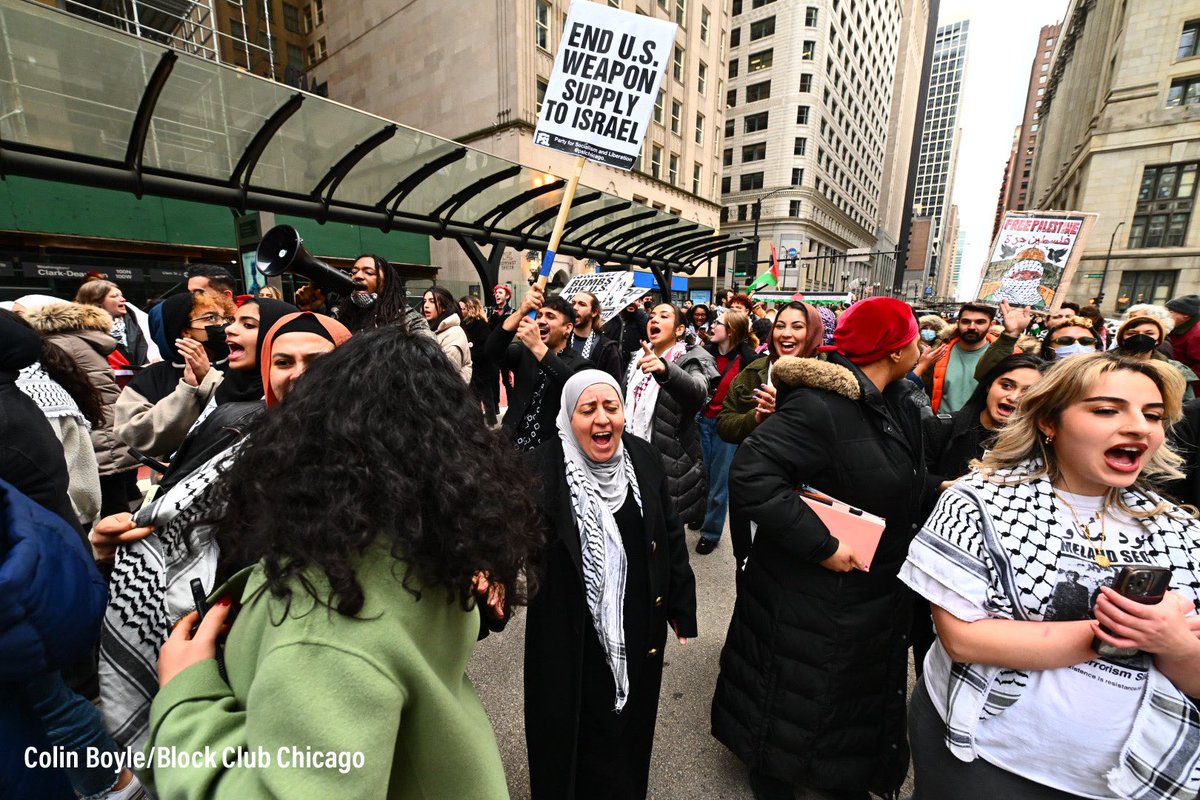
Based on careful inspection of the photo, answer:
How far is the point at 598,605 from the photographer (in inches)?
72.9

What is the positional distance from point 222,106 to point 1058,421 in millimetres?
7232

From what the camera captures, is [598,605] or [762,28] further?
[762,28]

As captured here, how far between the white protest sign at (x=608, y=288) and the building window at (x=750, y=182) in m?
49.8

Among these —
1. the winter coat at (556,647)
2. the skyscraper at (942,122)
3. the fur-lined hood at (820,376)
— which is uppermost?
the skyscraper at (942,122)

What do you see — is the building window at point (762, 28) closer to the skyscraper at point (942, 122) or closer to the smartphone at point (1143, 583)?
the smartphone at point (1143, 583)

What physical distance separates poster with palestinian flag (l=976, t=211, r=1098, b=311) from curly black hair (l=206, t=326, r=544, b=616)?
6251mm

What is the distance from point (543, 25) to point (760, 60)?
3523cm

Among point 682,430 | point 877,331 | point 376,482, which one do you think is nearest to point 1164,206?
point 682,430

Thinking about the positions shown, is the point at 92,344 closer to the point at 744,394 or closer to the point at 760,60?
the point at 744,394

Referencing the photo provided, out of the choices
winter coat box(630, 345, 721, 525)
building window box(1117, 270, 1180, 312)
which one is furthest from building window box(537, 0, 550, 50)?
building window box(1117, 270, 1180, 312)

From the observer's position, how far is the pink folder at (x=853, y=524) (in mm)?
1747

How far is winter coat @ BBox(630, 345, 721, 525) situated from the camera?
335 cm

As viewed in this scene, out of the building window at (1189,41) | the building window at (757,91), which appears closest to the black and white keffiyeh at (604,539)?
the building window at (1189,41)

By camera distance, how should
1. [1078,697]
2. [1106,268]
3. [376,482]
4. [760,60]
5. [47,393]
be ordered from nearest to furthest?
1. [376,482]
2. [1078,697]
3. [47,393]
4. [1106,268]
5. [760,60]
